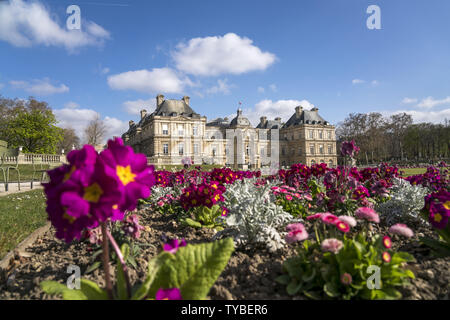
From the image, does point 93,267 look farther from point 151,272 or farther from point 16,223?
point 16,223

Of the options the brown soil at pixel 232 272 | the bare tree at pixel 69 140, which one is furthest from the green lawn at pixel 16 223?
the bare tree at pixel 69 140

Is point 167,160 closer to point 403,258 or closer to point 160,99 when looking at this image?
point 160,99

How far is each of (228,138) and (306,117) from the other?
1924cm

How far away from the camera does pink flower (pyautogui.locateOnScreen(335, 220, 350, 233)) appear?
1.48m

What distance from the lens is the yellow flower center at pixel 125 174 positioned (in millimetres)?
1116

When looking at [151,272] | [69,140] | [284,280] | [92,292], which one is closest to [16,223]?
[92,292]

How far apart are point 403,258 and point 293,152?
59.0 m

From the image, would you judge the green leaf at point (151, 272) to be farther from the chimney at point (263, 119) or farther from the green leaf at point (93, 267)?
the chimney at point (263, 119)

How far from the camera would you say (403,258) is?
62.4 inches

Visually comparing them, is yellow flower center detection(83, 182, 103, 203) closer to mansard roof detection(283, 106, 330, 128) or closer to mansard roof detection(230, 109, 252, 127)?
mansard roof detection(230, 109, 252, 127)

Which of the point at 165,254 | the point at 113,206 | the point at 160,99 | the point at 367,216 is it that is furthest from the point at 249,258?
the point at 160,99

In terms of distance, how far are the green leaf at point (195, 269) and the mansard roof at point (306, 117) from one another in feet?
190

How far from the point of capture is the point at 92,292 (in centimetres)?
132

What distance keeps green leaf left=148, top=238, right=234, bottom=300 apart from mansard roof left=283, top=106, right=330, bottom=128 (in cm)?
5782
